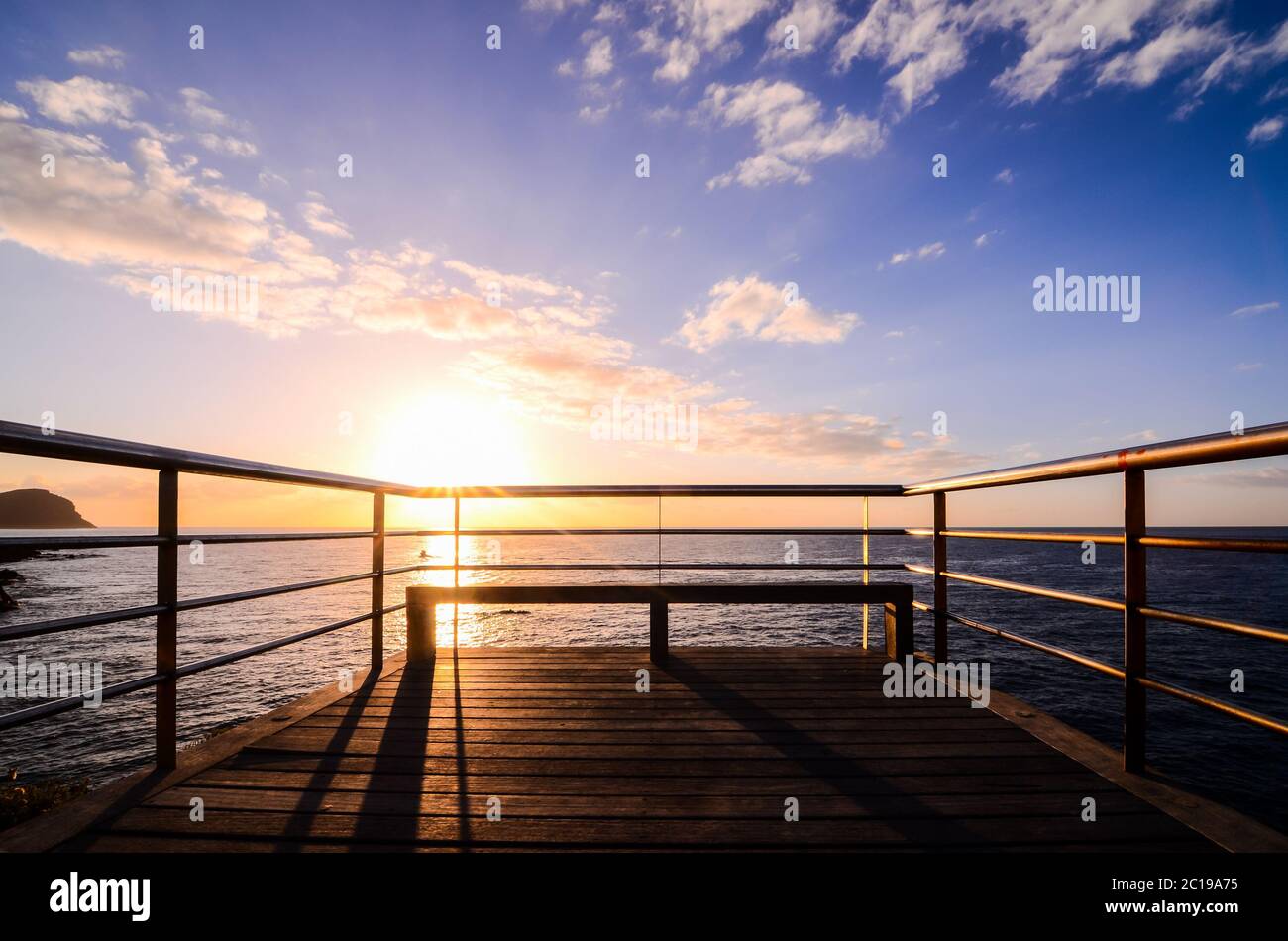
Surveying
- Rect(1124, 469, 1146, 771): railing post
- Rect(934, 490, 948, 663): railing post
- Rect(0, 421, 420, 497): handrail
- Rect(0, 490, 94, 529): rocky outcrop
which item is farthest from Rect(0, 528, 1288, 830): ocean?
Answer: Rect(0, 490, 94, 529): rocky outcrop

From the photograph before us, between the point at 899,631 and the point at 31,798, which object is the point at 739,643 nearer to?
the point at 899,631

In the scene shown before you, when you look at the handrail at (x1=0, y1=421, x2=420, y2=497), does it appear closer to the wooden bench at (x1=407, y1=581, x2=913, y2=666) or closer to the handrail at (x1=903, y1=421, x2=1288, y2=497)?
the wooden bench at (x1=407, y1=581, x2=913, y2=666)

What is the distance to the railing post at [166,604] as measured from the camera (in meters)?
2.19

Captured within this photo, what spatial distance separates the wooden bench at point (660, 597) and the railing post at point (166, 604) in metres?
1.50

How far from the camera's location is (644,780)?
212 cm

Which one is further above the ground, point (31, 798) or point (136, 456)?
point (136, 456)

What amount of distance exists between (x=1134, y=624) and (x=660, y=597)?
2347 millimetres

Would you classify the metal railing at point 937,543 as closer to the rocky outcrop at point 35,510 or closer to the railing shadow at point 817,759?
the railing shadow at point 817,759

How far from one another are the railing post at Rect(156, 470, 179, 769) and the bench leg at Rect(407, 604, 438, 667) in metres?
1.57

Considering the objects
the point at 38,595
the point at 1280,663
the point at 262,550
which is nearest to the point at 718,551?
the point at 1280,663

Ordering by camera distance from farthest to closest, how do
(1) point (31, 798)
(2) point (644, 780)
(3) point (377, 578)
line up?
1. (1) point (31, 798)
2. (3) point (377, 578)
3. (2) point (644, 780)

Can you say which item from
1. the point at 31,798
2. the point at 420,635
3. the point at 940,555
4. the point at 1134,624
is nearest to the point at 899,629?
the point at 940,555
